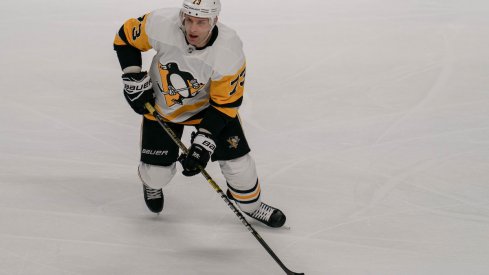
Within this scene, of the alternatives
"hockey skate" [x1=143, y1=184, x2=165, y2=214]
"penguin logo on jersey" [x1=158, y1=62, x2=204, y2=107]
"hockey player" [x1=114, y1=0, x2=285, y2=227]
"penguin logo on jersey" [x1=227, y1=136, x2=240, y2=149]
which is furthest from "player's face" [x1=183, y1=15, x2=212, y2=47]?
"hockey skate" [x1=143, y1=184, x2=165, y2=214]

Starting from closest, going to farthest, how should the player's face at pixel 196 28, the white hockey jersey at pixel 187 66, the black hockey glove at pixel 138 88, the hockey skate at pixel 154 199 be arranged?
the player's face at pixel 196 28
the white hockey jersey at pixel 187 66
the black hockey glove at pixel 138 88
the hockey skate at pixel 154 199

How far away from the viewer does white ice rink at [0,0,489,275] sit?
3.08 meters

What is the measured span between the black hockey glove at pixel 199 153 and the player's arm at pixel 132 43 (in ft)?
1.41

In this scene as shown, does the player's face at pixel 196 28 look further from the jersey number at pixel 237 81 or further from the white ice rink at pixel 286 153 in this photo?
the white ice rink at pixel 286 153

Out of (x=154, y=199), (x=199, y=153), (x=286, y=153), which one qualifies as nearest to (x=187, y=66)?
(x=199, y=153)

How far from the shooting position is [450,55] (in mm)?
5621

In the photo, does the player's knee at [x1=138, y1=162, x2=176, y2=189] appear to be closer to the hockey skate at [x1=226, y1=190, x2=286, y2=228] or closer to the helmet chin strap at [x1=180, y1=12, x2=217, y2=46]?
the hockey skate at [x1=226, y1=190, x2=286, y2=228]

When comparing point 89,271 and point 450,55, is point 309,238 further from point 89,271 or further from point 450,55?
point 450,55

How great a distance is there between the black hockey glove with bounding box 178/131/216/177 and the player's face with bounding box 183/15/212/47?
37 centimetres

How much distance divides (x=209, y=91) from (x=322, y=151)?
3.63 feet

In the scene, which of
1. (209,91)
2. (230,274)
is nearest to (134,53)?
(209,91)

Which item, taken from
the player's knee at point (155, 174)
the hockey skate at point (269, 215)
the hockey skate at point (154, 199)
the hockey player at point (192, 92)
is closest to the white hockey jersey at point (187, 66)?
the hockey player at point (192, 92)

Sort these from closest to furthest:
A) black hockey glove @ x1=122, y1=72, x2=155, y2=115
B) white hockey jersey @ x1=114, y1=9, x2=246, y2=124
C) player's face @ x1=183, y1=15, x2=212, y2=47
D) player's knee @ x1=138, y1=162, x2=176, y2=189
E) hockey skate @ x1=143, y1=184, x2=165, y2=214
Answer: player's face @ x1=183, y1=15, x2=212, y2=47 → white hockey jersey @ x1=114, y1=9, x2=246, y2=124 → black hockey glove @ x1=122, y1=72, x2=155, y2=115 → player's knee @ x1=138, y1=162, x2=176, y2=189 → hockey skate @ x1=143, y1=184, x2=165, y2=214

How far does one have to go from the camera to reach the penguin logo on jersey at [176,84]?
303 cm
